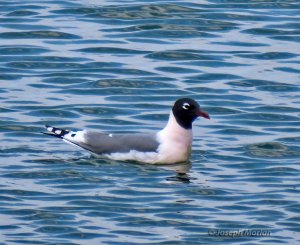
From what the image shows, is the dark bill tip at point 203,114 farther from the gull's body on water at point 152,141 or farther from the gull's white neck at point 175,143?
the gull's white neck at point 175,143

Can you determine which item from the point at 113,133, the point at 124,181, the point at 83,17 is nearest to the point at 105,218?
the point at 124,181

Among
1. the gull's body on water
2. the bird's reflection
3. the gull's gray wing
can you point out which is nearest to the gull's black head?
the gull's body on water

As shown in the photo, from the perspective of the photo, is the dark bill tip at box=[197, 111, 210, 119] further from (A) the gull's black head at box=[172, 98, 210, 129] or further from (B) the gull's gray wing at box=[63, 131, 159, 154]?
(B) the gull's gray wing at box=[63, 131, 159, 154]

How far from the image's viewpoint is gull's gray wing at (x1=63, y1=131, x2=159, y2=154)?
18.7 meters

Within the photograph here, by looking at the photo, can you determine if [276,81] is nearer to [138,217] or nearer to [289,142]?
[289,142]

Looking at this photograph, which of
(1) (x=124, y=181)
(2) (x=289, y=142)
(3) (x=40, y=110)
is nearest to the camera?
(1) (x=124, y=181)

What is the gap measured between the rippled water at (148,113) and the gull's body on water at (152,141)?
16cm

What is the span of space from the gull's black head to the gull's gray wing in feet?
1.28

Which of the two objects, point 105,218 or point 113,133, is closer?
point 105,218

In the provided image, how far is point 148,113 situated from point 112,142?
2.14m

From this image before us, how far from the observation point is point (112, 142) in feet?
61.6

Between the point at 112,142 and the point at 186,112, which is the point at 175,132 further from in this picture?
the point at 112,142

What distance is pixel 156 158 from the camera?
1872 cm

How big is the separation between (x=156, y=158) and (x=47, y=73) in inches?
176
